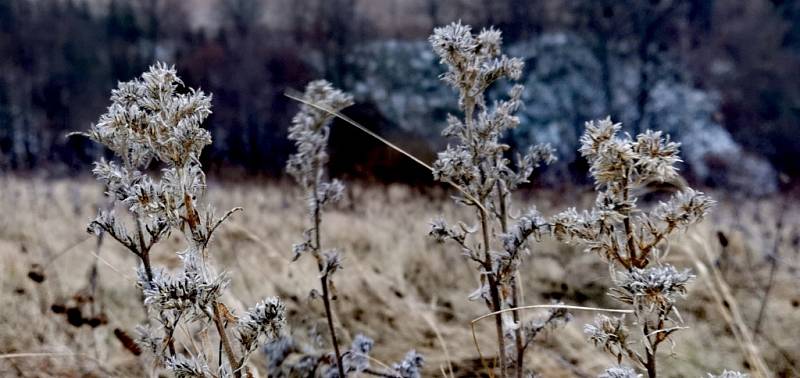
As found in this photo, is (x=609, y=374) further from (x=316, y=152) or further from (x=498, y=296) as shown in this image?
(x=316, y=152)

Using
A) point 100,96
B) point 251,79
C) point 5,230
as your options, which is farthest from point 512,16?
point 5,230

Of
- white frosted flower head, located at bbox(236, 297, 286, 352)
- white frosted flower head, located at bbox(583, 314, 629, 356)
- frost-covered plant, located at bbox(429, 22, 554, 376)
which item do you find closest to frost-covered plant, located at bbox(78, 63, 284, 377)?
white frosted flower head, located at bbox(236, 297, 286, 352)

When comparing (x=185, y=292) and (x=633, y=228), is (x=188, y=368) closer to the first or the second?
(x=185, y=292)

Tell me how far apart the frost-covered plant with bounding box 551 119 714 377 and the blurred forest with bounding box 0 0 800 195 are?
843 cm

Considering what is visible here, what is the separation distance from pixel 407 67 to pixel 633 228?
33.8 ft

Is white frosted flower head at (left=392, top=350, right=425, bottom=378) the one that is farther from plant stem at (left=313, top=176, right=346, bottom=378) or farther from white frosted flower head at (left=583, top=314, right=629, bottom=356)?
white frosted flower head at (left=583, top=314, right=629, bottom=356)

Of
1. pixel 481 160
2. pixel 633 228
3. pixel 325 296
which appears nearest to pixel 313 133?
pixel 325 296

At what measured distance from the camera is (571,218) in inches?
40.4

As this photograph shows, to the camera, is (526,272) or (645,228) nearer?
(645,228)

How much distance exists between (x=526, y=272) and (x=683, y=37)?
754 cm

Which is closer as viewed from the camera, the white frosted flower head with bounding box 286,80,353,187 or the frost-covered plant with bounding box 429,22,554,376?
the frost-covered plant with bounding box 429,22,554,376

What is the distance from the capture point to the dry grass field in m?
2.52

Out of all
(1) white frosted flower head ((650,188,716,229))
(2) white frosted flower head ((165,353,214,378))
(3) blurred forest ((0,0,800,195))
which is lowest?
(2) white frosted flower head ((165,353,214,378))

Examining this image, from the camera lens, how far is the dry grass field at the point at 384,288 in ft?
8.26
